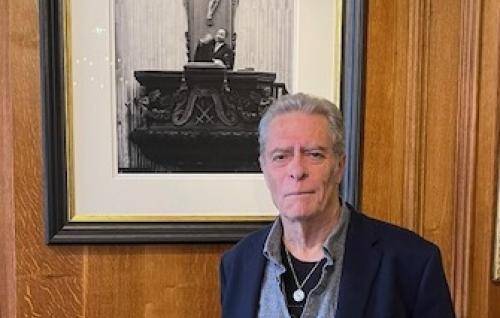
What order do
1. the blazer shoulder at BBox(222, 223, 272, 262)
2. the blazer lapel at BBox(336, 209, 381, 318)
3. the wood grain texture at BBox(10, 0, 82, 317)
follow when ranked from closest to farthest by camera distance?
the blazer lapel at BBox(336, 209, 381, 318), the blazer shoulder at BBox(222, 223, 272, 262), the wood grain texture at BBox(10, 0, 82, 317)

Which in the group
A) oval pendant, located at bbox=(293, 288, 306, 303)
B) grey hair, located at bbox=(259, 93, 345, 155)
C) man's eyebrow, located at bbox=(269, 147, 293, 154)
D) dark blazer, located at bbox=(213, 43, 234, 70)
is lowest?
oval pendant, located at bbox=(293, 288, 306, 303)

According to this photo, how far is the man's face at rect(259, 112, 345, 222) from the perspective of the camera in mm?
1219

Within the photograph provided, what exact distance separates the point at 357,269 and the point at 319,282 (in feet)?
0.27

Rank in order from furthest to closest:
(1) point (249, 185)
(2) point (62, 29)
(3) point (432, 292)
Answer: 1. (1) point (249, 185)
2. (2) point (62, 29)
3. (3) point (432, 292)

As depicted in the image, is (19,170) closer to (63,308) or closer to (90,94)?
(90,94)

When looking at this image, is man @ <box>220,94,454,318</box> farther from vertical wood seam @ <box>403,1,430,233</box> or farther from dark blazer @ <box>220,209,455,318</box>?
vertical wood seam @ <box>403,1,430,233</box>

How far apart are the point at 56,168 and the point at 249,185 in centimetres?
48

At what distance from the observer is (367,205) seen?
1.62 meters

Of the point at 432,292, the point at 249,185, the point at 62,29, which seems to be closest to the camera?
the point at 432,292

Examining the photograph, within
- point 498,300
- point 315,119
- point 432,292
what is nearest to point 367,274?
point 432,292

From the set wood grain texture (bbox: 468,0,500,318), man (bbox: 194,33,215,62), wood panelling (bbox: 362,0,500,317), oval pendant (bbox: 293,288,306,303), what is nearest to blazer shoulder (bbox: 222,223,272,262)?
oval pendant (bbox: 293,288,306,303)

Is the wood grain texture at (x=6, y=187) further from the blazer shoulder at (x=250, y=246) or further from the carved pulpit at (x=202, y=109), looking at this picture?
the blazer shoulder at (x=250, y=246)

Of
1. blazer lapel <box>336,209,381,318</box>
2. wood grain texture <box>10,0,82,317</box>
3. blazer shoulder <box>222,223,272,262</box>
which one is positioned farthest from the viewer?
wood grain texture <box>10,0,82,317</box>

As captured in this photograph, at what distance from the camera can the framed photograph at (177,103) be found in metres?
1.52
